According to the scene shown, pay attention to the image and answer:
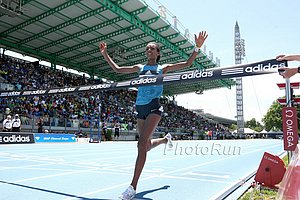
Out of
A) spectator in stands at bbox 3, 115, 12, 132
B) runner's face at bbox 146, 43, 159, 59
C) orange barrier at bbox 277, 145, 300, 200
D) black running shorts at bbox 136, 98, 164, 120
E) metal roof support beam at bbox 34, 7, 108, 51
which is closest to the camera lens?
orange barrier at bbox 277, 145, 300, 200

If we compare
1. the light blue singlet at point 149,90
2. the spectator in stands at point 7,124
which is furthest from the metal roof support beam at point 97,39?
the light blue singlet at point 149,90

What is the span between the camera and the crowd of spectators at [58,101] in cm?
2100

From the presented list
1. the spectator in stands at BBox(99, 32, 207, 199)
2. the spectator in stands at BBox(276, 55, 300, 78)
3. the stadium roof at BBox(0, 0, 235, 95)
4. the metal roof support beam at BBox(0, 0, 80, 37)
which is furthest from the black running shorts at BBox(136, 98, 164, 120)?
the metal roof support beam at BBox(0, 0, 80, 37)

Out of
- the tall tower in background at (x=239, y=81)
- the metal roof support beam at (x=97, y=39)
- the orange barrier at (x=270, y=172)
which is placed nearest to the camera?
the orange barrier at (x=270, y=172)

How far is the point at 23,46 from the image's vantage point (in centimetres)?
2873

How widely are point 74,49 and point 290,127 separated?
27.8 meters

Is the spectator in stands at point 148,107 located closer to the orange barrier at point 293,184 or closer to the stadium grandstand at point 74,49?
the orange barrier at point 293,184

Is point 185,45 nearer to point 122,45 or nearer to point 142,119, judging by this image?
point 122,45

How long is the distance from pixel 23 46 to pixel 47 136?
13981 mm

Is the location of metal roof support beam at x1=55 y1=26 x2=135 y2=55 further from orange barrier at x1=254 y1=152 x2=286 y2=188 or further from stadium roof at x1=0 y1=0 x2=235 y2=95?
orange barrier at x1=254 y1=152 x2=286 y2=188

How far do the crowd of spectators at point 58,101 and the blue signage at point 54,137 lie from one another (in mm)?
1302

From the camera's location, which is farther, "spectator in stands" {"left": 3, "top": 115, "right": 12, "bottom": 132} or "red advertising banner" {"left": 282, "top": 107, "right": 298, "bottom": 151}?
"spectator in stands" {"left": 3, "top": 115, "right": 12, "bottom": 132}

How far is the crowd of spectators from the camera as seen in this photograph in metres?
21.0

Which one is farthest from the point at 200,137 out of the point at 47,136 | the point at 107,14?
the point at 47,136
